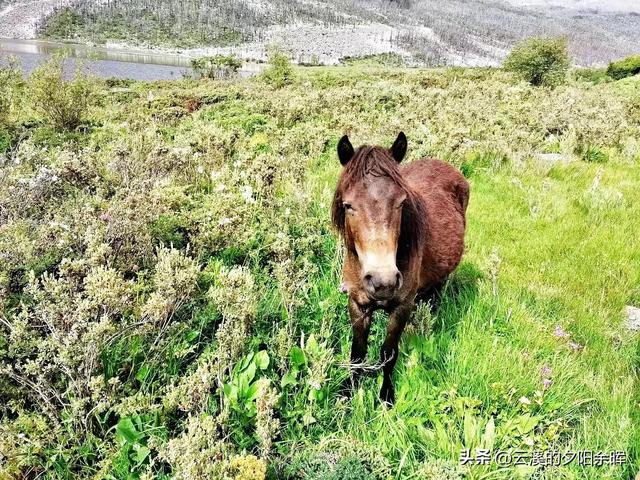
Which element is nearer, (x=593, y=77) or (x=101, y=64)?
(x=593, y=77)

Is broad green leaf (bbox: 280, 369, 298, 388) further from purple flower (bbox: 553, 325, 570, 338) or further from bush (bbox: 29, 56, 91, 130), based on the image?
bush (bbox: 29, 56, 91, 130)

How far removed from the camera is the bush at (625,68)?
163 feet

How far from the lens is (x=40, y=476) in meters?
2.27

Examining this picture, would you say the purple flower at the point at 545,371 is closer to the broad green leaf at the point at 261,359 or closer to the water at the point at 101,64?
the broad green leaf at the point at 261,359

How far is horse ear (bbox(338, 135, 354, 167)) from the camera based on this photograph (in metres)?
2.73

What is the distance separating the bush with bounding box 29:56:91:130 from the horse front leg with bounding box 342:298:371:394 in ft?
37.7

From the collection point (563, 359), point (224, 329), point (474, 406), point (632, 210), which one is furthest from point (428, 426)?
point (632, 210)

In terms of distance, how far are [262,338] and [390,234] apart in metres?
1.54

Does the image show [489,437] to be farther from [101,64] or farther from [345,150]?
[101,64]

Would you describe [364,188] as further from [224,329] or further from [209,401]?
[209,401]

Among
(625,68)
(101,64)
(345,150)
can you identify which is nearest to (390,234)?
(345,150)

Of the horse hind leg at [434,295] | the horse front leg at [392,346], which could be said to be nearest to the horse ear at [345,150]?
the horse front leg at [392,346]

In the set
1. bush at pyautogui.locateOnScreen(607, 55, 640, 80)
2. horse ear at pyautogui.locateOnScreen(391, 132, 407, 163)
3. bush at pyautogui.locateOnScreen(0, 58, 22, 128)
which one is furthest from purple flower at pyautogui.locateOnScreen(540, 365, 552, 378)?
bush at pyautogui.locateOnScreen(607, 55, 640, 80)

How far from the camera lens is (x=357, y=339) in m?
3.20
